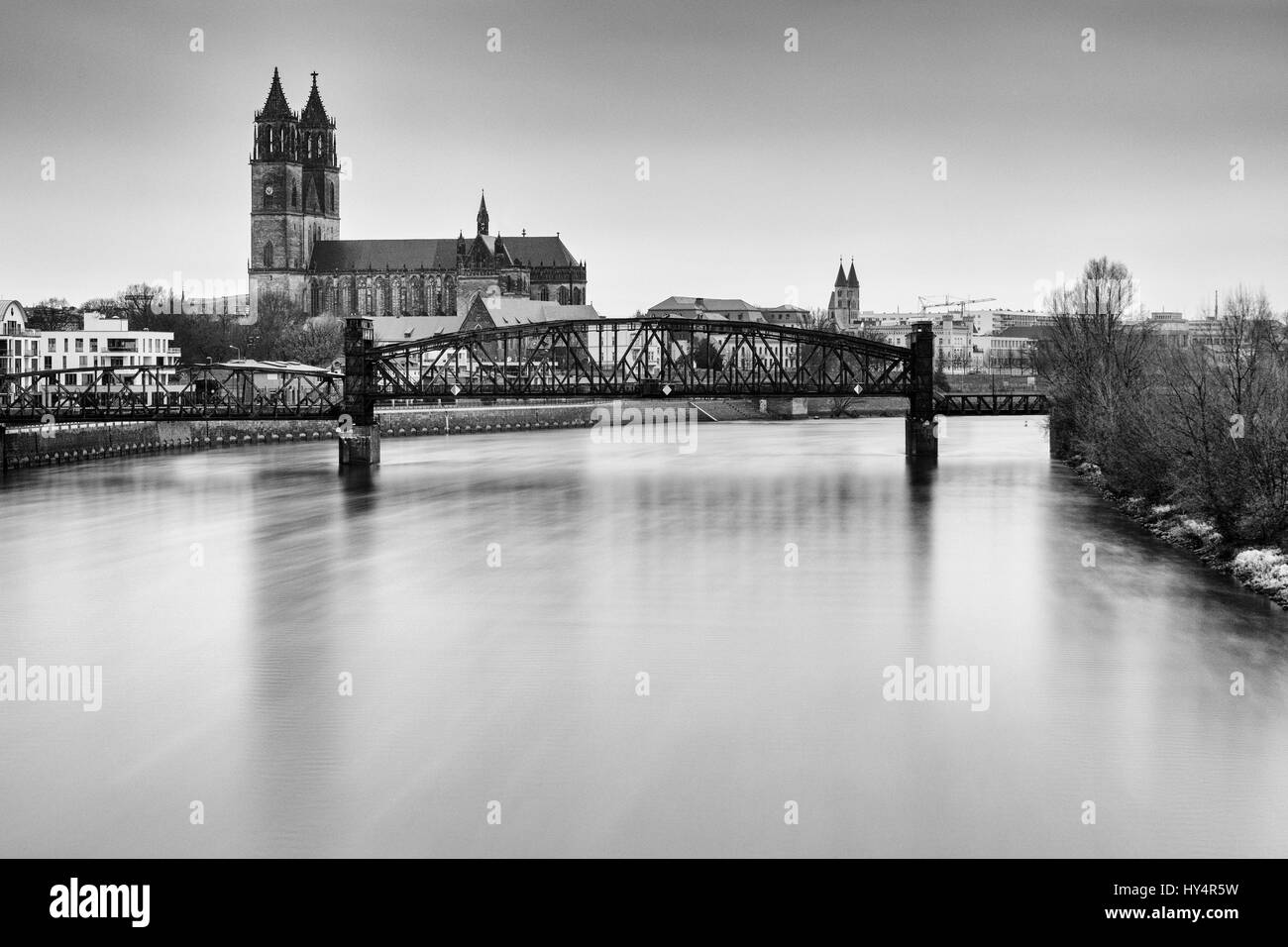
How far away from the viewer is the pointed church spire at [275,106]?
174750 mm

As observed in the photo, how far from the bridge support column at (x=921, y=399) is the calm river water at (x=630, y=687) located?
940 inches

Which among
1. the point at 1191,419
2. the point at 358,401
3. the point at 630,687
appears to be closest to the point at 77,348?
the point at 358,401

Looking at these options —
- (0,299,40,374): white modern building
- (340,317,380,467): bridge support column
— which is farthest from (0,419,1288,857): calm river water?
(0,299,40,374): white modern building

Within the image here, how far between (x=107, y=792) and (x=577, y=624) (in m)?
11.7

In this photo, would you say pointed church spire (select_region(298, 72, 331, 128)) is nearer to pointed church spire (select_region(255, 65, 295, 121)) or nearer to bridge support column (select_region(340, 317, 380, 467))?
pointed church spire (select_region(255, 65, 295, 121))

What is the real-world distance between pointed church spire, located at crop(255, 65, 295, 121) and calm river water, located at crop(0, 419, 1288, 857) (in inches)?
5418

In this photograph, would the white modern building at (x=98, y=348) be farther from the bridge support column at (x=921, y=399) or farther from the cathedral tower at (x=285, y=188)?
the bridge support column at (x=921, y=399)

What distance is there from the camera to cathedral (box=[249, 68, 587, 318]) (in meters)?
176

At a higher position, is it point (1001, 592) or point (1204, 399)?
point (1204, 399)

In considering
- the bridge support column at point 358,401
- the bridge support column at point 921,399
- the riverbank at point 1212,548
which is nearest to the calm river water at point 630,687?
the riverbank at point 1212,548
